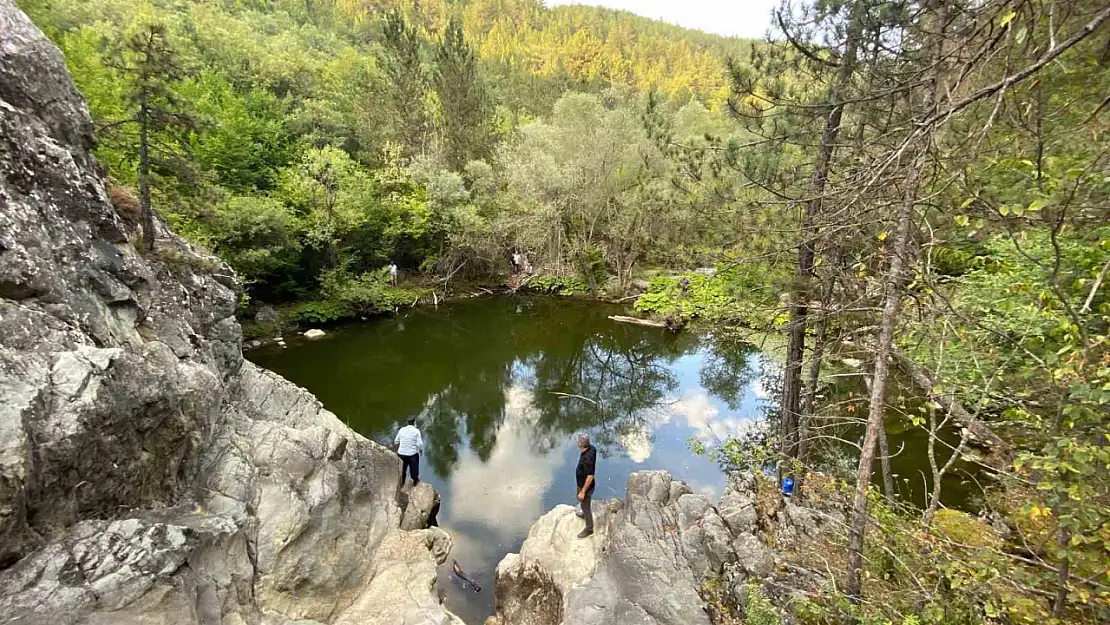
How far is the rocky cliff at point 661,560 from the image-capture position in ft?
21.8

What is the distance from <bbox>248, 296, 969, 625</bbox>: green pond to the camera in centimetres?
1139

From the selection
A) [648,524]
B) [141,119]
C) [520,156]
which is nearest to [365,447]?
[648,524]

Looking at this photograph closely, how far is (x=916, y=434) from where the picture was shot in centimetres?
1352

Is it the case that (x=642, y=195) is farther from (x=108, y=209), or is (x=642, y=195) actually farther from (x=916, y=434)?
(x=108, y=209)

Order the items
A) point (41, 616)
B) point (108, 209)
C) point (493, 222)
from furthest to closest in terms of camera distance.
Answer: point (493, 222) < point (108, 209) < point (41, 616)

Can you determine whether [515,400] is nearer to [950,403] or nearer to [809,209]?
[809,209]

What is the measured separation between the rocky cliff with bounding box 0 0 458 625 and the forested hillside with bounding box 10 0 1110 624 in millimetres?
2288

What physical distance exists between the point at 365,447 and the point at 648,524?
571 centimetres

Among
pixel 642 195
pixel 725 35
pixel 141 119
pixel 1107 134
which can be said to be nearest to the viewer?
pixel 1107 134

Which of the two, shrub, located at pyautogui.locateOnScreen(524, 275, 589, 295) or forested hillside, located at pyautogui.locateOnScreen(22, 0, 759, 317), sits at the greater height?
forested hillside, located at pyautogui.locateOnScreen(22, 0, 759, 317)

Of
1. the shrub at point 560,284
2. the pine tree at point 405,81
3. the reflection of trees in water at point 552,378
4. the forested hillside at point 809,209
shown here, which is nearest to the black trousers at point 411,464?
the reflection of trees in water at point 552,378

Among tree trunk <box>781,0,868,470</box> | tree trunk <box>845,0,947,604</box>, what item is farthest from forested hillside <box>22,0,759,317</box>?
tree trunk <box>845,0,947,604</box>

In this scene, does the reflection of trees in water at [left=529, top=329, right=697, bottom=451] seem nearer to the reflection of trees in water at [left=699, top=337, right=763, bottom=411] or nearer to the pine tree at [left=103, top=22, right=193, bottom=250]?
the reflection of trees in water at [left=699, top=337, right=763, bottom=411]

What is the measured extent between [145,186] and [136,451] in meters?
5.77
